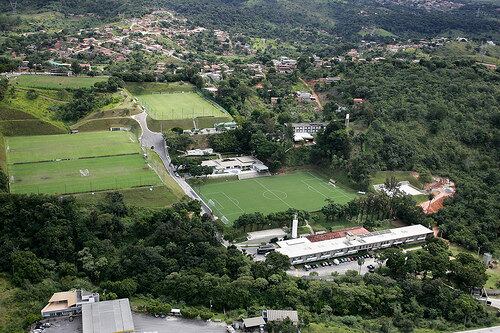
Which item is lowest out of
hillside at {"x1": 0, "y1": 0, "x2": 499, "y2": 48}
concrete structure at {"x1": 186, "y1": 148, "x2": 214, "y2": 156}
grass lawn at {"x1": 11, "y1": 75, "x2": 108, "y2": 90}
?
hillside at {"x1": 0, "y1": 0, "x2": 499, "y2": 48}

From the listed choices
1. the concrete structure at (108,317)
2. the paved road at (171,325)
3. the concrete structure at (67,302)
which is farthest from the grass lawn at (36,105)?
the paved road at (171,325)

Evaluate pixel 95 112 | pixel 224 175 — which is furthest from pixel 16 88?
pixel 224 175

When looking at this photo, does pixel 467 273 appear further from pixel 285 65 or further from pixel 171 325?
pixel 285 65

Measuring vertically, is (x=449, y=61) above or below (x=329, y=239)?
above

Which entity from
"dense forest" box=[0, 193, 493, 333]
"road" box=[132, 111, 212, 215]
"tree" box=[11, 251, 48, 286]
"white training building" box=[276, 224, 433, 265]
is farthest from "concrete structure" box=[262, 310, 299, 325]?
"road" box=[132, 111, 212, 215]

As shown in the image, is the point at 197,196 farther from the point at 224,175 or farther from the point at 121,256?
the point at 121,256

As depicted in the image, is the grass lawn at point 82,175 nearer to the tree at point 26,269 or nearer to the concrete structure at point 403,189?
the tree at point 26,269

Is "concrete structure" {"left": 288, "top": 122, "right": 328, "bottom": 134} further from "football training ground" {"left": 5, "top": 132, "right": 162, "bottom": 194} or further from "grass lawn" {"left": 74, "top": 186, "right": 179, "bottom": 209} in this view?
"grass lawn" {"left": 74, "top": 186, "right": 179, "bottom": 209}
